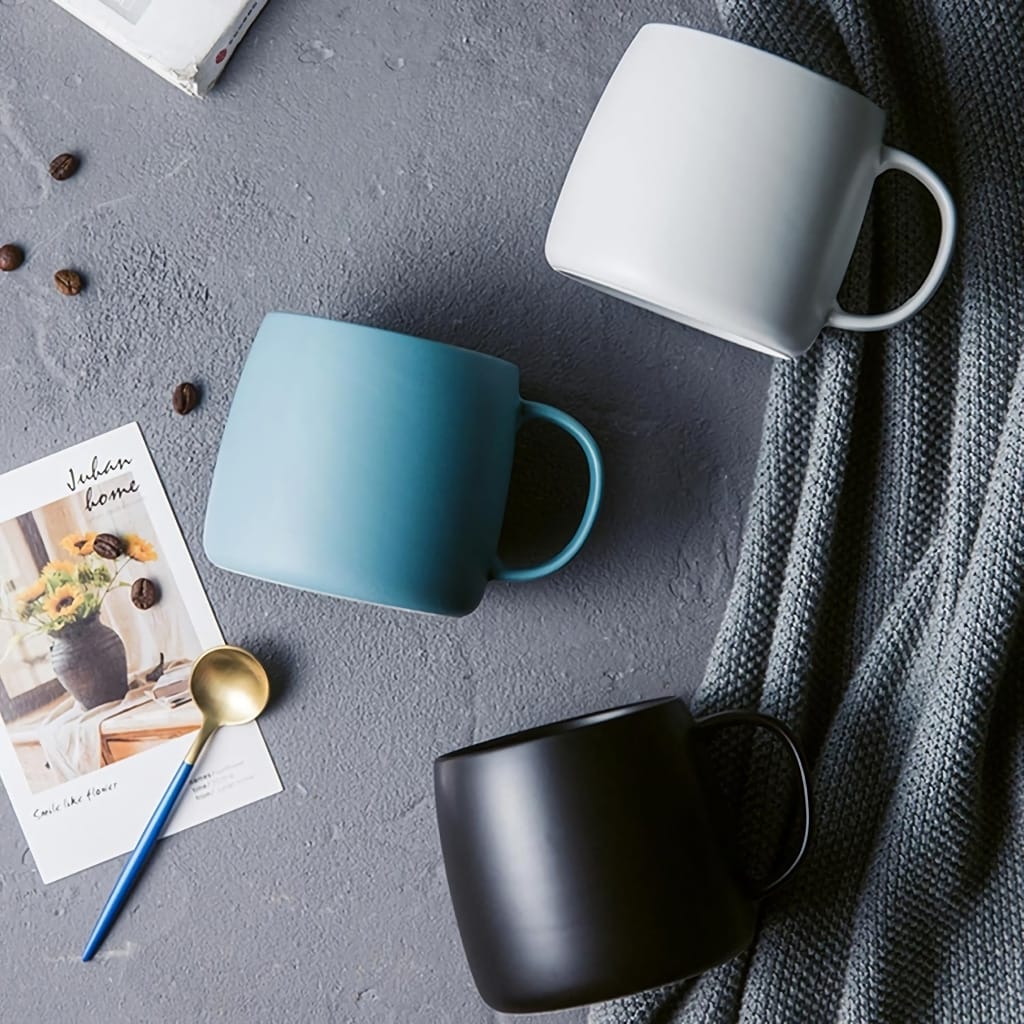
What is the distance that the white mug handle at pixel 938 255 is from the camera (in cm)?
70

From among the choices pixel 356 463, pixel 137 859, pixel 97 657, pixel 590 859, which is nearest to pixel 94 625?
pixel 97 657

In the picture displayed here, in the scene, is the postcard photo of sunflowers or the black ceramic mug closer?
the black ceramic mug

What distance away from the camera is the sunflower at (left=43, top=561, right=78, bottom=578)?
84 centimetres

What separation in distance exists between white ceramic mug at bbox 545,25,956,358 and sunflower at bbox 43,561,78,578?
0.41m

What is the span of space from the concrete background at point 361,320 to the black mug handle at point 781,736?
14 centimetres

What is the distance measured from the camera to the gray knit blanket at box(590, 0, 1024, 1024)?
2.52 feet

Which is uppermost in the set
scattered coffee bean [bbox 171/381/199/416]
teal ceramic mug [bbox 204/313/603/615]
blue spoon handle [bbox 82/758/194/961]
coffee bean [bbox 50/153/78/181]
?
coffee bean [bbox 50/153/78/181]

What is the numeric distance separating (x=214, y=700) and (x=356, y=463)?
23cm

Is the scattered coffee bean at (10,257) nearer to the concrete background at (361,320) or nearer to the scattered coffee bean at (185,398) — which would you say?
the concrete background at (361,320)

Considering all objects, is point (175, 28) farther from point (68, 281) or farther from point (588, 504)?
point (588, 504)

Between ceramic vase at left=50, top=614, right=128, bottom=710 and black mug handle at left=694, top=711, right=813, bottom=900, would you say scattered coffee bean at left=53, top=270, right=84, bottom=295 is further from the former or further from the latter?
black mug handle at left=694, top=711, right=813, bottom=900

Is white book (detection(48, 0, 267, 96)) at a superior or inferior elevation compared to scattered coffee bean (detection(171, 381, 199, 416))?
superior

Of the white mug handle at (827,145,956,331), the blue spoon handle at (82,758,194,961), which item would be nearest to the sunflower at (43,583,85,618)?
the blue spoon handle at (82,758,194,961)

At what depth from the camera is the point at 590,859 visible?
25.7 inches
